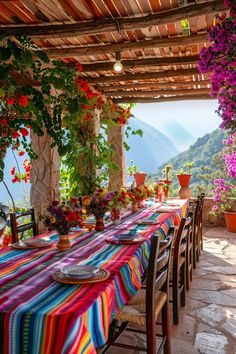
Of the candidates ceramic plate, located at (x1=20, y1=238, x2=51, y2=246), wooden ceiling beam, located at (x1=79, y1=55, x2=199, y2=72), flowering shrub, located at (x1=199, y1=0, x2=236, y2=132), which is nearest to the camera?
ceramic plate, located at (x1=20, y1=238, x2=51, y2=246)

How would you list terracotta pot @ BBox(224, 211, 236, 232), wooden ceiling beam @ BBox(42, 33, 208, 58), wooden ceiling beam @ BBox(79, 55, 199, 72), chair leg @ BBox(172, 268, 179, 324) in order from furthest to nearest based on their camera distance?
1. terracotta pot @ BBox(224, 211, 236, 232)
2. wooden ceiling beam @ BBox(79, 55, 199, 72)
3. wooden ceiling beam @ BBox(42, 33, 208, 58)
4. chair leg @ BBox(172, 268, 179, 324)

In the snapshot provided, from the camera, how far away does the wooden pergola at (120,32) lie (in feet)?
9.34

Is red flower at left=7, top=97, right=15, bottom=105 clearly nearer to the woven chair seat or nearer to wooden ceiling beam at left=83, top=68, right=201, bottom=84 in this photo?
the woven chair seat

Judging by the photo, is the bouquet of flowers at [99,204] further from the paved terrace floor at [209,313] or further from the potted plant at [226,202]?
the potted plant at [226,202]

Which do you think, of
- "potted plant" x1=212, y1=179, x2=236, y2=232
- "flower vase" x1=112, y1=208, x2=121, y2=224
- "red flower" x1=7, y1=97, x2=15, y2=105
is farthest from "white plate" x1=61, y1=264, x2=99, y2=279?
"potted plant" x1=212, y1=179, x2=236, y2=232

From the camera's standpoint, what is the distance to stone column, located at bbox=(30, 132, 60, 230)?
4066 mm

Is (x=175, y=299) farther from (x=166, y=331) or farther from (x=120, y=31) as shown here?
(x=120, y=31)

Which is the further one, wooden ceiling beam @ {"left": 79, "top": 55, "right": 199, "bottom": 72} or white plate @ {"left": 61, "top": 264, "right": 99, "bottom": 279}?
wooden ceiling beam @ {"left": 79, "top": 55, "right": 199, "bottom": 72}

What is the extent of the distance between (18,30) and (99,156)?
2.40 meters

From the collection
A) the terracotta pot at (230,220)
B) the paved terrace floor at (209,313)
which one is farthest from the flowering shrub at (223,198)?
the paved terrace floor at (209,313)

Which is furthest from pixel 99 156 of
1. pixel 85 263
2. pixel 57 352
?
pixel 57 352

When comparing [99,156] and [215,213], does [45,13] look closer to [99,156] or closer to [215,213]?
[99,156]

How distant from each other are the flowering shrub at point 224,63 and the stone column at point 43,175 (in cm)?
198

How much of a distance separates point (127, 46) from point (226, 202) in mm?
3736
